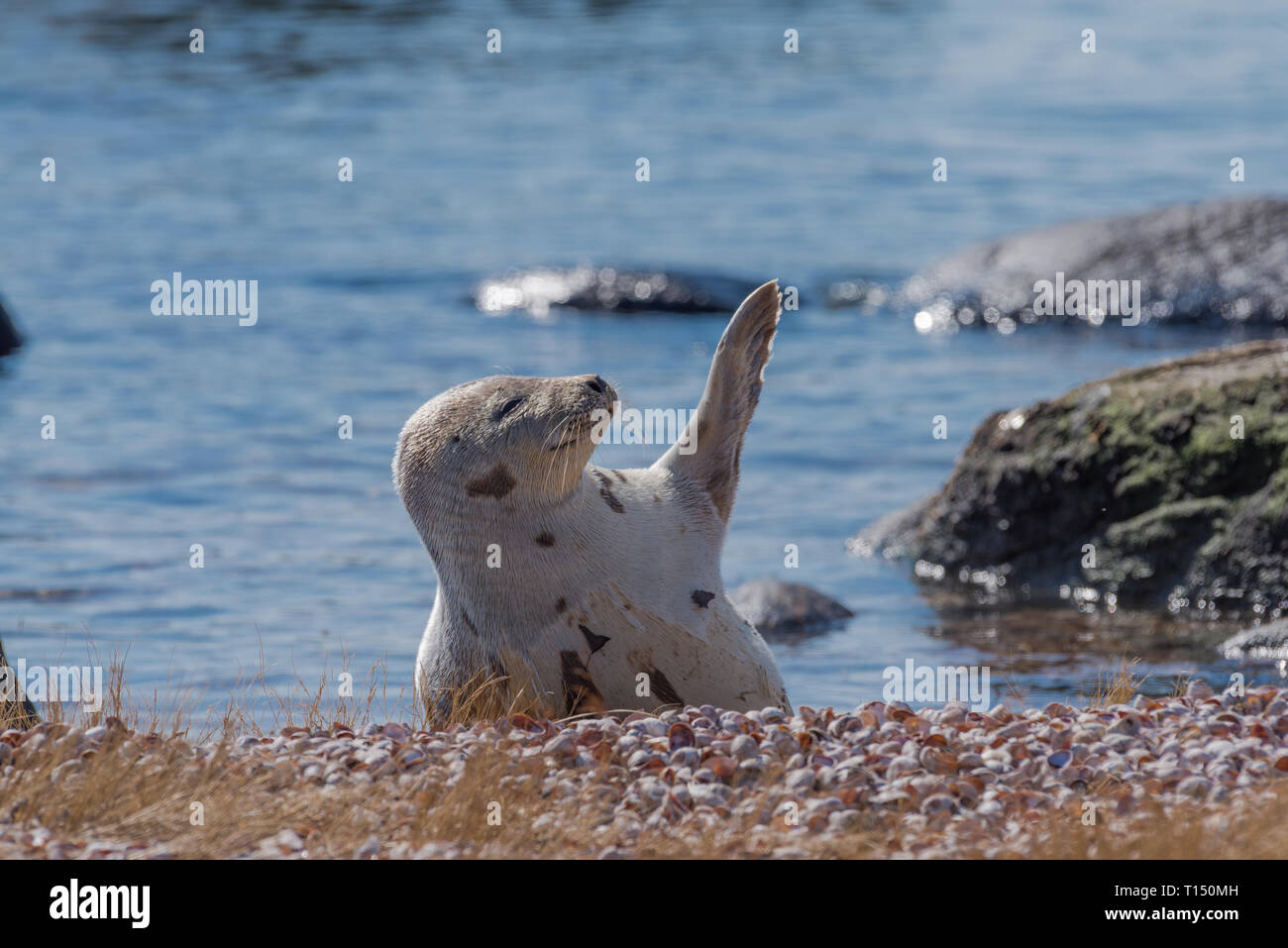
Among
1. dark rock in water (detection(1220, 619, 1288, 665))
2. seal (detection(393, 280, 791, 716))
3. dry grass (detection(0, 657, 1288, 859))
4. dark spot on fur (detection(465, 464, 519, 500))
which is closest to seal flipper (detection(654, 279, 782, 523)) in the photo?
seal (detection(393, 280, 791, 716))

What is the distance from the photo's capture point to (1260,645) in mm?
9391

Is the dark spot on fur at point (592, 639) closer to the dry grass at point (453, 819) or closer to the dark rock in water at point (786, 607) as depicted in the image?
the dry grass at point (453, 819)

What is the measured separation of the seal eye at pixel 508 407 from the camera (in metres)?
6.51

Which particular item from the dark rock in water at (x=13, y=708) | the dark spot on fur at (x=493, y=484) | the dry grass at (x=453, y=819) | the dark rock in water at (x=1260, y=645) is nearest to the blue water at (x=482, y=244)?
the dark rock in water at (x=1260, y=645)

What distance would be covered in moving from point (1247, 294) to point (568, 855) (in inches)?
590

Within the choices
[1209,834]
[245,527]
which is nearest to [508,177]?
[245,527]

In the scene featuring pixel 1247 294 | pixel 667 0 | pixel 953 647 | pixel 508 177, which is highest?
pixel 667 0

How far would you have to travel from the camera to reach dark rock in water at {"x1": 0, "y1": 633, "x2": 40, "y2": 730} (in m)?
6.84

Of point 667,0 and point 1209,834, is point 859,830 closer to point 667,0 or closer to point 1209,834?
point 1209,834

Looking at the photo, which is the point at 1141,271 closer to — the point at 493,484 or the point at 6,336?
the point at 6,336

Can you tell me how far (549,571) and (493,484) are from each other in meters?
0.38

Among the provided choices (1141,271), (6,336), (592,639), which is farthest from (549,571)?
(1141,271)

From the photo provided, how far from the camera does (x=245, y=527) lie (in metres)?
12.7

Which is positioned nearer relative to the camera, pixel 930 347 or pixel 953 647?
pixel 953 647
